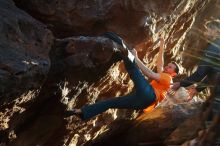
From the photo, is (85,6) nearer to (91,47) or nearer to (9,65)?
(91,47)

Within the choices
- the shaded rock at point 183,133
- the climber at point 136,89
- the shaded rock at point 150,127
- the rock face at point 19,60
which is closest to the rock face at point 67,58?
the rock face at point 19,60

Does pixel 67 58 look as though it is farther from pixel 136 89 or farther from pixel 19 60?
pixel 136 89

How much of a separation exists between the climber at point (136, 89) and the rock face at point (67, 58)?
0.80ft

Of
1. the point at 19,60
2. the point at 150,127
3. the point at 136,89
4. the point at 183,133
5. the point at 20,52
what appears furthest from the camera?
the point at 150,127

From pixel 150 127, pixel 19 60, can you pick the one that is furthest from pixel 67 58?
pixel 150 127

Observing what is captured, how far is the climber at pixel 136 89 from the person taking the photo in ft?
22.9

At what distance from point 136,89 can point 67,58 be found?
4.83ft

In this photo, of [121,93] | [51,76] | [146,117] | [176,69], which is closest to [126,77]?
[121,93]

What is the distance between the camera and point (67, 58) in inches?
260

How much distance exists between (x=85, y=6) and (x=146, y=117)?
415cm

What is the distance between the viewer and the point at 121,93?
9.14 m

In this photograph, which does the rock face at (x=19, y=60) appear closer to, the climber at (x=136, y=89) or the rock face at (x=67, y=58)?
the rock face at (x=67, y=58)

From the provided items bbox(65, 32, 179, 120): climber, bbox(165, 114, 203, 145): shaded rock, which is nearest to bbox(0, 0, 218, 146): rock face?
bbox(65, 32, 179, 120): climber

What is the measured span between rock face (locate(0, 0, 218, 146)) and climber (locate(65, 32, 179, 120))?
0.24 meters
